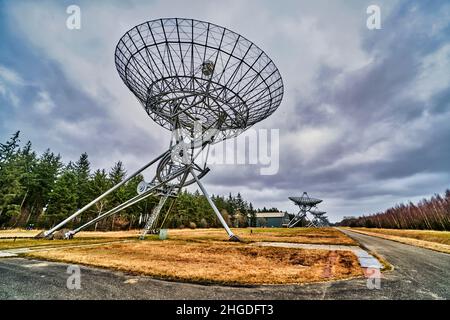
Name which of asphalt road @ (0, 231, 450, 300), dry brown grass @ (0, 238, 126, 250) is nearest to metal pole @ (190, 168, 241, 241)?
dry brown grass @ (0, 238, 126, 250)

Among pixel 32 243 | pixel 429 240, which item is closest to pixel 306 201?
pixel 429 240

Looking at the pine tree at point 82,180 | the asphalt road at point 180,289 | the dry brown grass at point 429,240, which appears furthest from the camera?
the pine tree at point 82,180

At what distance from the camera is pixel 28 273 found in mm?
7066

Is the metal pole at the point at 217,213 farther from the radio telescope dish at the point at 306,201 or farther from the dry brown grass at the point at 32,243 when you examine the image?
the radio telescope dish at the point at 306,201

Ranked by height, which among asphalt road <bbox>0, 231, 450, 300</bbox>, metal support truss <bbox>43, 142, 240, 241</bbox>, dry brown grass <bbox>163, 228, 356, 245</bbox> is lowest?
dry brown grass <bbox>163, 228, 356, 245</bbox>

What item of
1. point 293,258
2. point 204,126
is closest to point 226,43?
point 204,126

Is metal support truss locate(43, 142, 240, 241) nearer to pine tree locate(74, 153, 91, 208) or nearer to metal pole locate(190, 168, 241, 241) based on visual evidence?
metal pole locate(190, 168, 241, 241)

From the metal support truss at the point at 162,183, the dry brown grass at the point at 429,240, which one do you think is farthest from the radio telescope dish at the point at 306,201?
the metal support truss at the point at 162,183

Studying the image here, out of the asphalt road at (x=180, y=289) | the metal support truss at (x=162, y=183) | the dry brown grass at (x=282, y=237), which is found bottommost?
the dry brown grass at (x=282, y=237)

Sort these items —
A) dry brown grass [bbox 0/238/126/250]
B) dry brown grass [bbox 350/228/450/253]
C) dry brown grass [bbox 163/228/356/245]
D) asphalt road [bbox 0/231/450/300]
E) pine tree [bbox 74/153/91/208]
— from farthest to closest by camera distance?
pine tree [bbox 74/153/91/208], dry brown grass [bbox 163/228/356/245], dry brown grass [bbox 350/228/450/253], dry brown grass [bbox 0/238/126/250], asphalt road [bbox 0/231/450/300]

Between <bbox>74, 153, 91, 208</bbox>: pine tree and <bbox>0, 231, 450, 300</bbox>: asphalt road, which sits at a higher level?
<bbox>74, 153, 91, 208</bbox>: pine tree

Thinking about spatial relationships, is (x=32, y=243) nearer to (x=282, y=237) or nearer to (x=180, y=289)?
(x=180, y=289)

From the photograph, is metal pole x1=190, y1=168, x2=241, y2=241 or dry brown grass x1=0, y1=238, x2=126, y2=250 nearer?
dry brown grass x1=0, y1=238, x2=126, y2=250

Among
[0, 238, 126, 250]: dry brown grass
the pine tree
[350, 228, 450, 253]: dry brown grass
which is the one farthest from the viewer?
the pine tree
